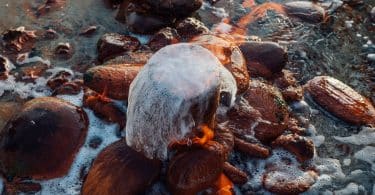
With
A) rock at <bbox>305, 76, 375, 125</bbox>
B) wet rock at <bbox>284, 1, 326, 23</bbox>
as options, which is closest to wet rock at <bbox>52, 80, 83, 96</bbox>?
rock at <bbox>305, 76, 375, 125</bbox>

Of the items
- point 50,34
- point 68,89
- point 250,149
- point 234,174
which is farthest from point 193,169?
point 50,34

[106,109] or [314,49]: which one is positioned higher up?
[314,49]

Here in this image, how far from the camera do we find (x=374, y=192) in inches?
124

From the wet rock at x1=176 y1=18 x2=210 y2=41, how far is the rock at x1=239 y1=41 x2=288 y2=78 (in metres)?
0.49

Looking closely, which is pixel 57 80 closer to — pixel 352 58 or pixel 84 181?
pixel 84 181

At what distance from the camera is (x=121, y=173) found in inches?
113

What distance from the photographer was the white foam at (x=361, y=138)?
3451mm

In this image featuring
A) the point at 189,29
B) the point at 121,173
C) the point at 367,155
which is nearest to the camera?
the point at 121,173

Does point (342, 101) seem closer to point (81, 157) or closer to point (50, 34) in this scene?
point (81, 157)

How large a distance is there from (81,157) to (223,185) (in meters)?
0.96

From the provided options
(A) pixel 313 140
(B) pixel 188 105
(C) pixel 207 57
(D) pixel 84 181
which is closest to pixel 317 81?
(A) pixel 313 140

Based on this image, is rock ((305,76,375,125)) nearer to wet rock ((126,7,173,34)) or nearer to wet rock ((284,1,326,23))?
wet rock ((284,1,326,23))

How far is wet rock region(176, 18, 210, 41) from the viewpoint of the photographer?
13.2 feet

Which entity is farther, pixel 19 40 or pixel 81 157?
pixel 19 40
